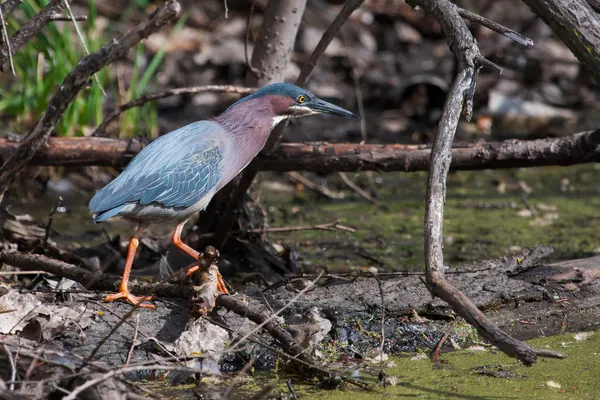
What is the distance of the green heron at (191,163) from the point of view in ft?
13.0

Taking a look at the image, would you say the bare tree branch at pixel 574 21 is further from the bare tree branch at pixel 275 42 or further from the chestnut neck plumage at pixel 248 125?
the bare tree branch at pixel 275 42

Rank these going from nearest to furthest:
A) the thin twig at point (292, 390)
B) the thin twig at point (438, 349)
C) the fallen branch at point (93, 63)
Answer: the fallen branch at point (93, 63), the thin twig at point (292, 390), the thin twig at point (438, 349)

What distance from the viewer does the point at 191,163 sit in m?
4.17

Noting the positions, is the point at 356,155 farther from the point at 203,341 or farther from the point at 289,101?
the point at 203,341

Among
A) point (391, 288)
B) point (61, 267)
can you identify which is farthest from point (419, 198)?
point (61, 267)

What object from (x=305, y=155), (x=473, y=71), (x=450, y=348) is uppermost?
(x=473, y=71)

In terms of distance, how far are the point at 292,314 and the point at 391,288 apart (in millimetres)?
537

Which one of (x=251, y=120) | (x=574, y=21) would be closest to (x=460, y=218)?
(x=251, y=120)

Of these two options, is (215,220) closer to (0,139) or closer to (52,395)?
(0,139)

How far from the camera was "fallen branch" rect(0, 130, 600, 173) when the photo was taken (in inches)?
192

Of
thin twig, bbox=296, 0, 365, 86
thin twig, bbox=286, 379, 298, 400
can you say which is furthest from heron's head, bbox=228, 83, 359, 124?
thin twig, bbox=286, 379, 298, 400

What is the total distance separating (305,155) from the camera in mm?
4938

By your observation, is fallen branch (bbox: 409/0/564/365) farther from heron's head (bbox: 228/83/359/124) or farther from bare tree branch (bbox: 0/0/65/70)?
bare tree branch (bbox: 0/0/65/70)

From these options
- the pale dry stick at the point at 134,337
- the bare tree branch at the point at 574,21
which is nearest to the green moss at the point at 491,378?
the pale dry stick at the point at 134,337
